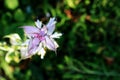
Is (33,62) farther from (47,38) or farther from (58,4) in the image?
(47,38)

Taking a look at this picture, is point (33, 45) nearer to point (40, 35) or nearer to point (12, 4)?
point (40, 35)

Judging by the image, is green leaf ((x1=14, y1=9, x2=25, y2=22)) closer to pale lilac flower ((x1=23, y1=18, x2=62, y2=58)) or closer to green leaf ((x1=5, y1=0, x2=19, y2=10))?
green leaf ((x1=5, y1=0, x2=19, y2=10))

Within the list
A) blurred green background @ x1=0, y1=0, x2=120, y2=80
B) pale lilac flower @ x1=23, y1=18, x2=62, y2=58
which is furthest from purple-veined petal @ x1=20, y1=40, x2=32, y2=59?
blurred green background @ x1=0, y1=0, x2=120, y2=80

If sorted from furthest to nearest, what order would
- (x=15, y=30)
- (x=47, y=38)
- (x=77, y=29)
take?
(x=77, y=29) < (x=15, y=30) < (x=47, y=38)

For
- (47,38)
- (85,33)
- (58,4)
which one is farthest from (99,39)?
(47,38)

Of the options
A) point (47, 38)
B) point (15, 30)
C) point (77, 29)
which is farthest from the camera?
point (77, 29)

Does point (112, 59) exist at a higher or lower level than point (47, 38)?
higher

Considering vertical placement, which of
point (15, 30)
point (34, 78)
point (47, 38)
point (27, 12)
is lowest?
point (47, 38)

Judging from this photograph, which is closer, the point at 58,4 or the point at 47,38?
the point at 47,38
